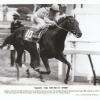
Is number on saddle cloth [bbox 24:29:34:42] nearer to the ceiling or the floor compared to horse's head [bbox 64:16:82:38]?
nearer to the floor

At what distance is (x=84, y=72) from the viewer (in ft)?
5.91

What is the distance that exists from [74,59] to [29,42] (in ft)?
0.94

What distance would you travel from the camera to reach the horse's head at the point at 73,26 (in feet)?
5.77

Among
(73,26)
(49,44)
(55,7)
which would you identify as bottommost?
(49,44)

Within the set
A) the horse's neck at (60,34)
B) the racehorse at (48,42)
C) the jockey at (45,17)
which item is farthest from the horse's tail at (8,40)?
the horse's neck at (60,34)

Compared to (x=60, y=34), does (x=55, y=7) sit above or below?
above

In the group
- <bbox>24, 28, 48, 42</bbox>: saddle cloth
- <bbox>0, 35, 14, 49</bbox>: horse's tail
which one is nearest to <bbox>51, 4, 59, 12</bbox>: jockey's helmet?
<bbox>24, 28, 48, 42</bbox>: saddle cloth

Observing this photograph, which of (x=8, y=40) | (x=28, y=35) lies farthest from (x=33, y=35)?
(x=8, y=40)

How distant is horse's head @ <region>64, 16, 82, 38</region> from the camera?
5.77 feet

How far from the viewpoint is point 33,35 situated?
1.83 metres

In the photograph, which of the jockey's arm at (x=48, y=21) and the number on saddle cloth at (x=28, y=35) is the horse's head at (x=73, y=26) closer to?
the jockey's arm at (x=48, y=21)

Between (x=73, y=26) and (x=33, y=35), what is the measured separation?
0.24 metres

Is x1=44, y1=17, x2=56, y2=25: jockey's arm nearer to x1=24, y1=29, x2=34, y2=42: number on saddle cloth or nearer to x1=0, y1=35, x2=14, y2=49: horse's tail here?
x1=24, y1=29, x2=34, y2=42: number on saddle cloth

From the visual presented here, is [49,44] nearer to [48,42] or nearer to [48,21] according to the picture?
[48,42]
